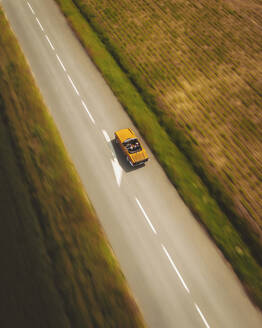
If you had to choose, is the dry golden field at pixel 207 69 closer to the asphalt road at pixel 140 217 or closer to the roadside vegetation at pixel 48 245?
the asphalt road at pixel 140 217

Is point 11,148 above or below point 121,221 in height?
above

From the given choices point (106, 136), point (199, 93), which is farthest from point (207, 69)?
point (106, 136)

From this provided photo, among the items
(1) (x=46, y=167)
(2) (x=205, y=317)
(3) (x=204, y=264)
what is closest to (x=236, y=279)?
(3) (x=204, y=264)

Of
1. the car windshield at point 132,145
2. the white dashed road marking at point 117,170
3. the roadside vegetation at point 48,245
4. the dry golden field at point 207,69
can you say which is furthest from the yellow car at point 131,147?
the dry golden field at point 207,69

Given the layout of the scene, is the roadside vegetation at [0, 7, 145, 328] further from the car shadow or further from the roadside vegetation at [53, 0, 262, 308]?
the roadside vegetation at [53, 0, 262, 308]

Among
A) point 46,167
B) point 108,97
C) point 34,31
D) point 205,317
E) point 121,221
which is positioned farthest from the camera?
point 34,31

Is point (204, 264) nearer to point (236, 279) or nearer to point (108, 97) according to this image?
point (236, 279)
